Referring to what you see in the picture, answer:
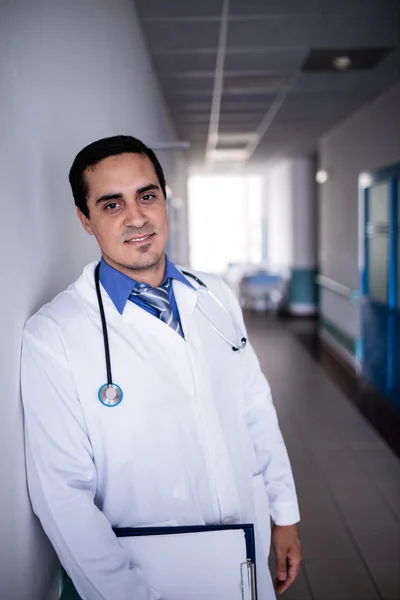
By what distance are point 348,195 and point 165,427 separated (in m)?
5.66

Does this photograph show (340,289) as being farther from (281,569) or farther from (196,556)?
(196,556)

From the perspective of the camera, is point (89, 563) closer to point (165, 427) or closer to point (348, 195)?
point (165, 427)

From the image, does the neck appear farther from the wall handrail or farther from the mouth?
the wall handrail

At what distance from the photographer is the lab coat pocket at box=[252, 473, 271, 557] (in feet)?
4.73

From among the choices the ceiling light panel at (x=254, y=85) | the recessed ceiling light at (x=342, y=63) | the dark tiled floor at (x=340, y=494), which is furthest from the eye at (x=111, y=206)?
the ceiling light panel at (x=254, y=85)

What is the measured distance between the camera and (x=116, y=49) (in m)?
2.36

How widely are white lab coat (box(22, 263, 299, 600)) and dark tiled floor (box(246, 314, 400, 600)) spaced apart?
1076mm

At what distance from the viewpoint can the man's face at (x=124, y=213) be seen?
4.20 feet

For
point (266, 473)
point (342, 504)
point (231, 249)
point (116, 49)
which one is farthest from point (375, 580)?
point (231, 249)

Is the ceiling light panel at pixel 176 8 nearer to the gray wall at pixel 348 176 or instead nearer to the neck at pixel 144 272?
the neck at pixel 144 272

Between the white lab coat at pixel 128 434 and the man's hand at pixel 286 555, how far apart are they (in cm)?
6

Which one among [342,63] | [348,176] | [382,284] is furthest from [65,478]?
[348,176]

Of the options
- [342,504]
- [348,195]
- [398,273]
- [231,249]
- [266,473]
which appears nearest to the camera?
[266,473]

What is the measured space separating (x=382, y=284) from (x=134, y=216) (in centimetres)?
419
